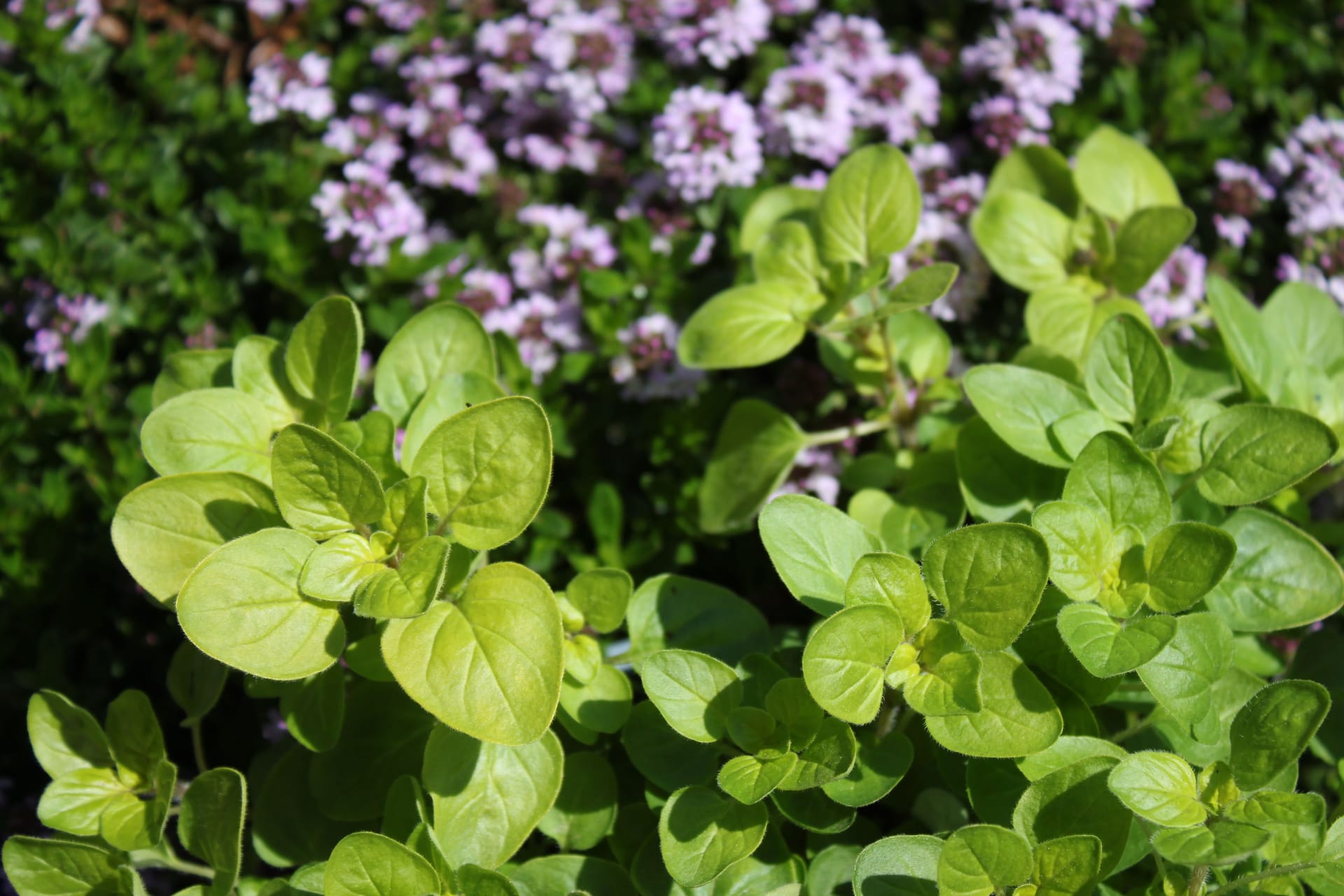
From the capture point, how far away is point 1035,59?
2.09 metres

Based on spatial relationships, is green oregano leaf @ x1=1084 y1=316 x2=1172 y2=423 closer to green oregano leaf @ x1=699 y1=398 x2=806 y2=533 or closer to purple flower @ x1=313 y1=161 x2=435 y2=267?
green oregano leaf @ x1=699 y1=398 x2=806 y2=533

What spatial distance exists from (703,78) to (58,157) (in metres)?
1.27

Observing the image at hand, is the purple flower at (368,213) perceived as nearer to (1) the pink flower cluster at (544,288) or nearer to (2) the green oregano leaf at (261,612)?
(1) the pink flower cluster at (544,288)

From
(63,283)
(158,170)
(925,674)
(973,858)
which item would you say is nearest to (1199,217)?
(925,674)

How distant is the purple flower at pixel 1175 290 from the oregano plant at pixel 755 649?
410 mm

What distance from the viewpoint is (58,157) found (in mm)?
1971

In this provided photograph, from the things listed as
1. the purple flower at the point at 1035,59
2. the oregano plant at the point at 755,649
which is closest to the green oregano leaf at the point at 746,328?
the oregano plant at the point at 755,649

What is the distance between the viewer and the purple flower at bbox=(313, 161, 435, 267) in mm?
1924

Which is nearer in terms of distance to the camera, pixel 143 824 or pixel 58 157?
pixel 143 824

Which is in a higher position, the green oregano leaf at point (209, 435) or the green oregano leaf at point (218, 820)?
the green oregano leaf at point (209, 435)

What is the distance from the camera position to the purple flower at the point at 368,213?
192 cm

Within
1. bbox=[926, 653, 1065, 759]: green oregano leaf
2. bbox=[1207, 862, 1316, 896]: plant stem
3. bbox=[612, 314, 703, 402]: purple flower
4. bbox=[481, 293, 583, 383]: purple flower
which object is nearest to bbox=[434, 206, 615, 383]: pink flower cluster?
bbox=[481, 293, 583, 383]: purple flower

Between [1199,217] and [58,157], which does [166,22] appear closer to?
[58,157]

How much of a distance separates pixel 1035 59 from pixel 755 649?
145 cm
